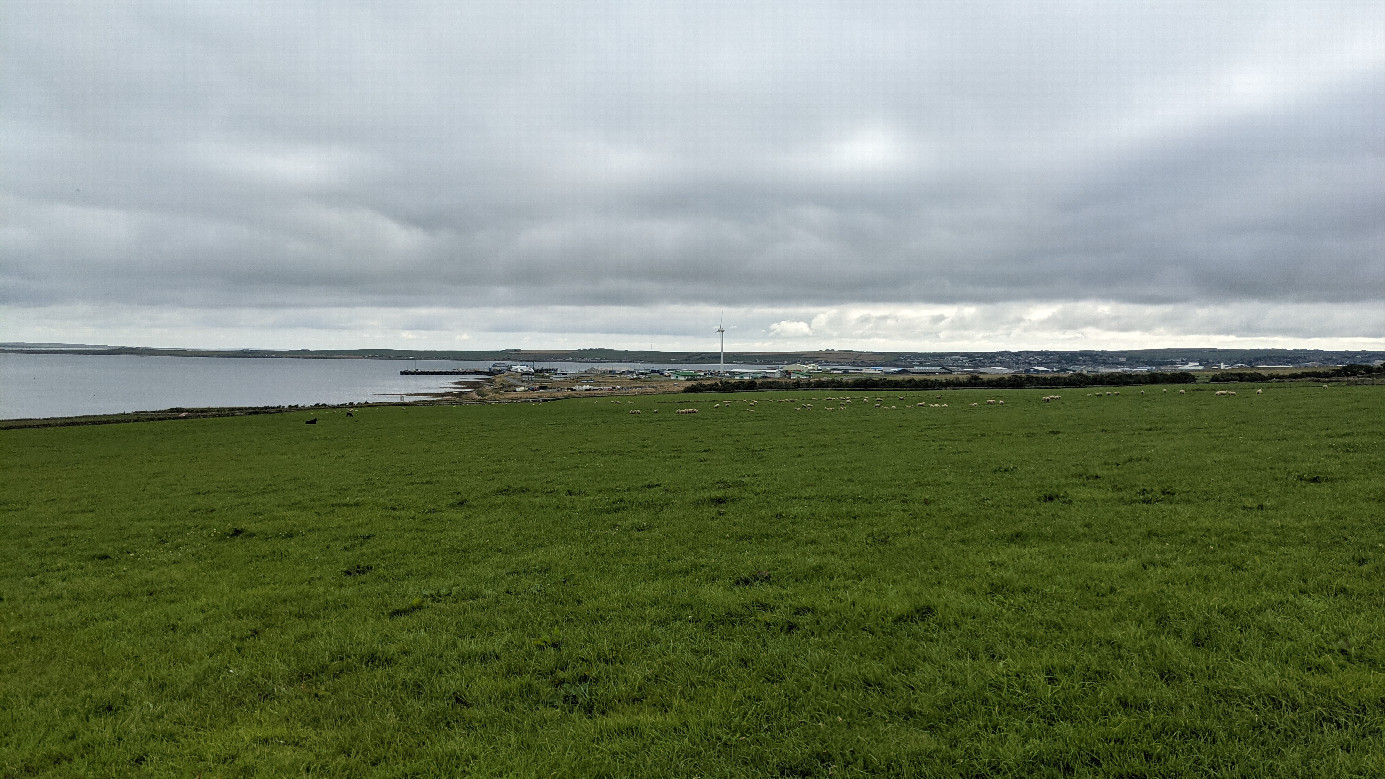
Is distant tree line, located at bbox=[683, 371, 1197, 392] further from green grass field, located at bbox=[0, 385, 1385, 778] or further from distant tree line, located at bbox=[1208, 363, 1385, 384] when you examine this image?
green grass field, located at bbox=[0, 385, 1385, 778]

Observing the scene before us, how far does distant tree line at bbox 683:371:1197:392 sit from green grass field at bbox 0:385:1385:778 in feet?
172

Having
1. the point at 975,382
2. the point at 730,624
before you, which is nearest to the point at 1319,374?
the point at 975,382

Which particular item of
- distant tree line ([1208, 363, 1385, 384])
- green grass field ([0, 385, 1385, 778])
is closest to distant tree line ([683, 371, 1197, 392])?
distant tree line ([1208, 363, 1385, 384])

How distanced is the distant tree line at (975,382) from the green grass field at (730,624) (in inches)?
2062

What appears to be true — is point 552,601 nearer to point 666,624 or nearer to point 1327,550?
A: point 666,624

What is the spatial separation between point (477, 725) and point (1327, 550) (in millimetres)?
14884

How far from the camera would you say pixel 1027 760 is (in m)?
6.09

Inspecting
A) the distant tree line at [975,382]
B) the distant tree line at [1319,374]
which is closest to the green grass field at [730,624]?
the distant tree line at [975,382]

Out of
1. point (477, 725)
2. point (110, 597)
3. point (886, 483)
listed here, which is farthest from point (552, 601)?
point (886, 483)

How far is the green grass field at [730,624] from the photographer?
6.49 metres

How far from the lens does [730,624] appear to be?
371 inches

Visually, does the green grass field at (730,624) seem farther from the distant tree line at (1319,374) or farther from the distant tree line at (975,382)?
the distant tree line at (1319,374)

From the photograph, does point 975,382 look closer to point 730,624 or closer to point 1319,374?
point 1319,374

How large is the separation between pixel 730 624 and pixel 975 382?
239 ft
